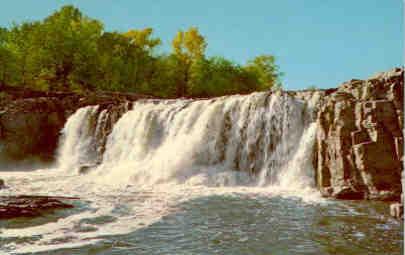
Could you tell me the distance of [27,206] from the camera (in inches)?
630

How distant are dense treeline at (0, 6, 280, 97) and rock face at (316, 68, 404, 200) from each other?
3929cm

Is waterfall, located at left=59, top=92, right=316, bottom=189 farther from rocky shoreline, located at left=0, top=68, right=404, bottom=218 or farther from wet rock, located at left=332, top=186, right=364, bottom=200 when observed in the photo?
wet rock, located at left=332, top=186, right=364, bottom=200

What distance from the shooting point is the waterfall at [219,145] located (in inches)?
935

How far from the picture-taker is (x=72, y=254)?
10602 mm

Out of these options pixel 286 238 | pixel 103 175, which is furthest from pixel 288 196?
pixel 103 175

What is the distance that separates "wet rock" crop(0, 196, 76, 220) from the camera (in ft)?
49.3

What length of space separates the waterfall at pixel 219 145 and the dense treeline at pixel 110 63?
25.4 metres

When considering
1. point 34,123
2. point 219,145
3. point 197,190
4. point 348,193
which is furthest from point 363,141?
point 34,123

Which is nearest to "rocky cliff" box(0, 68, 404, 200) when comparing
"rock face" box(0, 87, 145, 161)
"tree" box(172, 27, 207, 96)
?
"rock face" box(0, 87, 145, 161)

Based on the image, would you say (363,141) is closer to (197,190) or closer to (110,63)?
(197,190)

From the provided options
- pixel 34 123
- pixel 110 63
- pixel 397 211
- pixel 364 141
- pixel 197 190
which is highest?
pixel 110 63

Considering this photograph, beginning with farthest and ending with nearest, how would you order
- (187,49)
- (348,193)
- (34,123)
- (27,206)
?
(187,49) < (34,123) < (348,193) < (27,206)

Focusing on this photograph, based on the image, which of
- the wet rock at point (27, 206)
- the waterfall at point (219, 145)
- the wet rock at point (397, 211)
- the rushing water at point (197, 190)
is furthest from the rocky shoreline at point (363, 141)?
the wet rock at point (397, 211)

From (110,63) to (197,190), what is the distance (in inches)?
1563
